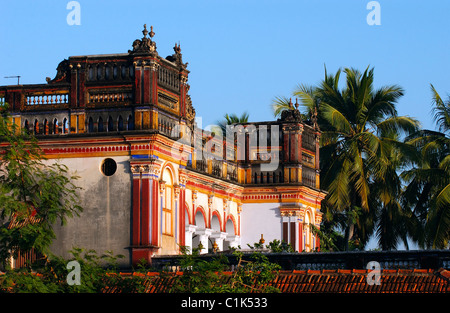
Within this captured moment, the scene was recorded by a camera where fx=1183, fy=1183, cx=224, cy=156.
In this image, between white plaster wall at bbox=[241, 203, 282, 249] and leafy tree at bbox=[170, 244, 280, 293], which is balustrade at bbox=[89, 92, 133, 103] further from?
white plaster wall at bbox=[241, 203, 282, 249]

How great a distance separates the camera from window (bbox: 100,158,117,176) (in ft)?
115

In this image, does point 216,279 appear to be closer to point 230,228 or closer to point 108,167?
point 108,167

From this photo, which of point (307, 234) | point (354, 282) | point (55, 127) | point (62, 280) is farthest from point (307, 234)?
point (62, 280)

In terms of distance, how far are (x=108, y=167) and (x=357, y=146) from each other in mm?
18487

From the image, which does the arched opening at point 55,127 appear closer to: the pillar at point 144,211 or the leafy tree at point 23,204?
the pillar at point 144,211

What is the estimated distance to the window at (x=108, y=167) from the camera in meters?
35.0

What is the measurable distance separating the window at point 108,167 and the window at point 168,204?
5.53 ft

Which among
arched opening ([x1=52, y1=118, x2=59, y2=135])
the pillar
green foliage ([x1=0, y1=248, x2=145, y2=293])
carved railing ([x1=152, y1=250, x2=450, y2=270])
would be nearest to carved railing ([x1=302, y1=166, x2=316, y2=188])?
the pillar

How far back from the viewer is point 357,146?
51094 mm

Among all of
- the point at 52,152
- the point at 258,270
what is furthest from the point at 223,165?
the point at 258,270

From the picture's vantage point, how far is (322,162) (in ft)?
171

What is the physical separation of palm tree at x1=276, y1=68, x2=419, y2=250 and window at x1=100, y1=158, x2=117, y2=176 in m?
16.9

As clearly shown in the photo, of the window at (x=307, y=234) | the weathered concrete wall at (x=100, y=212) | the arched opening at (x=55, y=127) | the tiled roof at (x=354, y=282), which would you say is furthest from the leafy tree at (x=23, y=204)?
the window at (x=307, y=234)

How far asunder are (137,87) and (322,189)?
57.4ft
